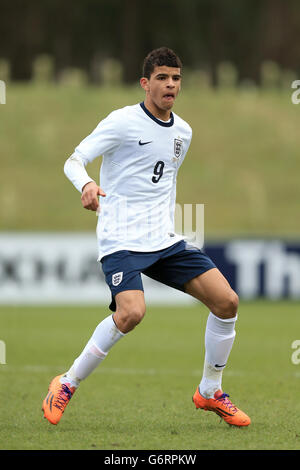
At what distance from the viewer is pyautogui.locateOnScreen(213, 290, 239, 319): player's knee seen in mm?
6262

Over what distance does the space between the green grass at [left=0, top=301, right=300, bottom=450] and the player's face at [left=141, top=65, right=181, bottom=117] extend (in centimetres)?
214

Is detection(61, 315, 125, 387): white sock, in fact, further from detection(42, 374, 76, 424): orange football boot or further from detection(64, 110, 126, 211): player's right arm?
detection(64, 110, 126, 211): player's right arm

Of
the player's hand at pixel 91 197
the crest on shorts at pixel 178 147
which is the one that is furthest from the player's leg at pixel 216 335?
the player's hand at pixel 91 197

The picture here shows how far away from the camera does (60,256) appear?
16.2m

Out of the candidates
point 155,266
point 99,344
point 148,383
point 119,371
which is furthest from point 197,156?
point 99,344

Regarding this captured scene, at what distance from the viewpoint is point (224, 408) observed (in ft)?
20.8

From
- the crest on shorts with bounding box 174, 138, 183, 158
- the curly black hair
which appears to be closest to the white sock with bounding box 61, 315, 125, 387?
the crest on shorts with bounding box 174, 138, 183, 158

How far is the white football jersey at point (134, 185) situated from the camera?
6285 mm

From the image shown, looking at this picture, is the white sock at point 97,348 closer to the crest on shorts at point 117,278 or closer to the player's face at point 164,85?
the crest on shorts at point 117,278

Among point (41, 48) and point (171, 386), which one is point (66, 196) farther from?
point (41, 48)

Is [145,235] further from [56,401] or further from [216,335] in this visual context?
[56,401]
